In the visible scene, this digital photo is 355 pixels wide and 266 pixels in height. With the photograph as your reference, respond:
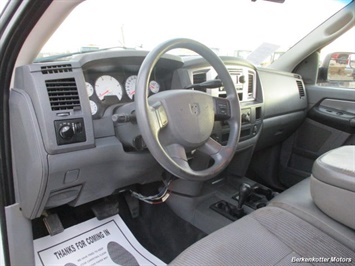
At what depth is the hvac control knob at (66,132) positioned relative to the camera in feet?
Answer: 3.02

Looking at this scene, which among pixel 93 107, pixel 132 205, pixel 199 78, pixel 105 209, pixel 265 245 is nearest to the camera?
pixel 265 245

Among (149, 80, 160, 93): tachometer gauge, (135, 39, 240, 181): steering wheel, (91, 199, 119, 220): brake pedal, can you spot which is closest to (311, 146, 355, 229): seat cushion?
(135, 39, 240, 181): steering wheel

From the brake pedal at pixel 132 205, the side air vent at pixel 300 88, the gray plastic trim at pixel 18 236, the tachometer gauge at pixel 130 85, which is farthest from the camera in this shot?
the side air vent at pixel 300 88

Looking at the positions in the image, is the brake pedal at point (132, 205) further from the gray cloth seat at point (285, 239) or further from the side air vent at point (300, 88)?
the side air vent at point (300, 88)

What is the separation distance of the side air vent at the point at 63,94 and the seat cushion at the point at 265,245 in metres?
0.57

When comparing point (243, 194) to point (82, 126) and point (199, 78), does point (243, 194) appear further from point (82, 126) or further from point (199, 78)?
point (82, 126)

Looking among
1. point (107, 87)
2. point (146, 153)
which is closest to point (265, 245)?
point (146, 153)

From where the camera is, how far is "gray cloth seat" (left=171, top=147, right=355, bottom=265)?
75cm

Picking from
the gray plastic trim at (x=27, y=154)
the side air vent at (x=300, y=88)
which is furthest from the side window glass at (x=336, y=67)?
the gray plastic trim at (x=27, y=154)

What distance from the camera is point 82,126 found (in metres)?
0.97

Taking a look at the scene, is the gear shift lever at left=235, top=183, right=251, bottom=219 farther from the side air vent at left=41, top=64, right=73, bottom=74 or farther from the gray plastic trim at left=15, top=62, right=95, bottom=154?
the side air vent at left=41, top=64, right=73, bottom=74

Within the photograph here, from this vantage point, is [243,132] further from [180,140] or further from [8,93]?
[8,93]

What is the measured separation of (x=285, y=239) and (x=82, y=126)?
27.8 inches

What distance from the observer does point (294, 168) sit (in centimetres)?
207
